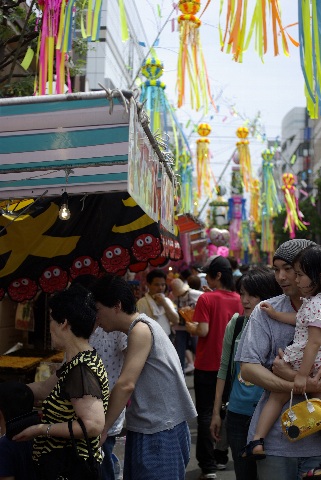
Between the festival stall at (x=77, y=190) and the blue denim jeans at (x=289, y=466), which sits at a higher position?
the festival stall at (x=77, y=190)

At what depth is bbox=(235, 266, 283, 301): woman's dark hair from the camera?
4594mm

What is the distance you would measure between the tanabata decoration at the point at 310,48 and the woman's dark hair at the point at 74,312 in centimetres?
154

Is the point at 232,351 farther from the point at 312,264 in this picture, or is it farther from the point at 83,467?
the point at 83,467

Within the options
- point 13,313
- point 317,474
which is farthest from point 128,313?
point 13,313

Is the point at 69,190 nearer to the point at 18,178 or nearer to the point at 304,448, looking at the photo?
the point at 18,178

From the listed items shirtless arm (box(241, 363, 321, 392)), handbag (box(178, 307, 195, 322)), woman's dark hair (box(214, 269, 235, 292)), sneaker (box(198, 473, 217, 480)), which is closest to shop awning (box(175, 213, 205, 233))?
handbag (box(178, 307, 195, 322))

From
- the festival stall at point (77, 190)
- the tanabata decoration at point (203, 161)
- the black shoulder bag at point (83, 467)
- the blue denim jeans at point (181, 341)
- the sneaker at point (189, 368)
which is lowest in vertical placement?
the sneaker at point (189, 368)

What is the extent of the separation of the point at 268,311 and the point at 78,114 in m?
1.40

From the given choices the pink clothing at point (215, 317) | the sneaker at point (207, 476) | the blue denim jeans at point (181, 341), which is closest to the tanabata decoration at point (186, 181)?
the blue denim jeans at point (181, 341)

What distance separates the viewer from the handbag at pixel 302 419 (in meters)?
3.21

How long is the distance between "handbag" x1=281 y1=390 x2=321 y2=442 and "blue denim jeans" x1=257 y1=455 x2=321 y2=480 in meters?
0.16

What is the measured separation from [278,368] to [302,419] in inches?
10.8

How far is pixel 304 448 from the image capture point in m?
3.34

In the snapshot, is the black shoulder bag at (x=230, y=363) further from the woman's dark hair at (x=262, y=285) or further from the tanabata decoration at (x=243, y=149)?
the tanabata decoration at (x=243, y=149)
